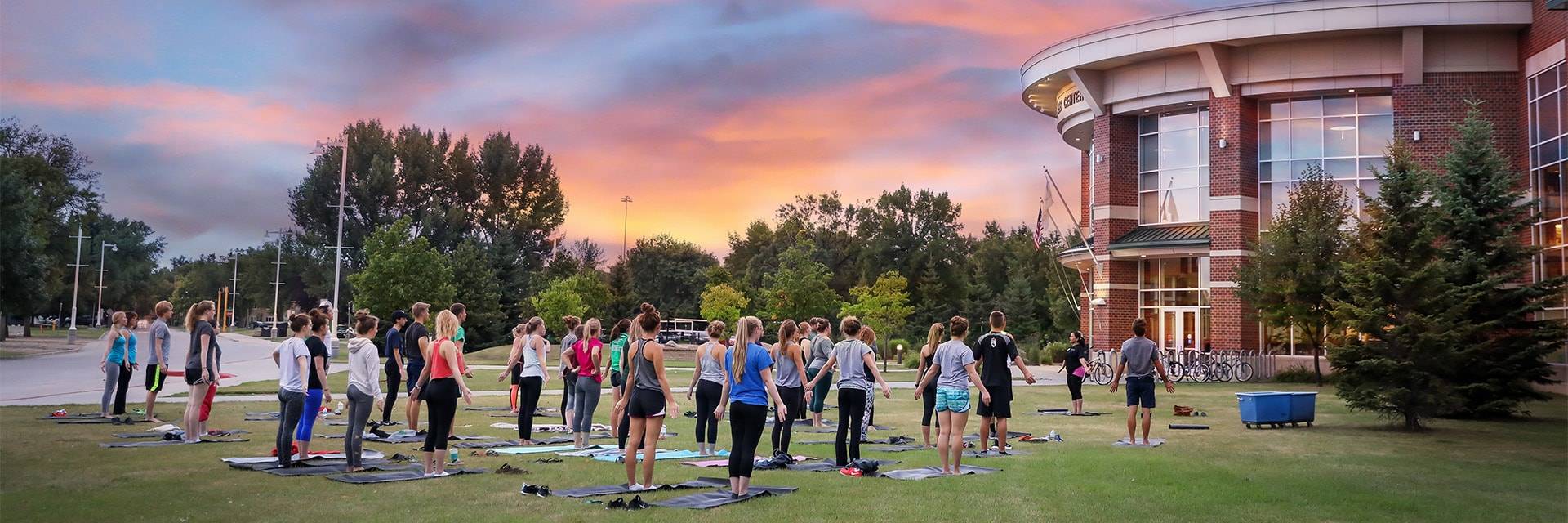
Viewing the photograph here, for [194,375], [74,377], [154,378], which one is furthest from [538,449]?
[74,377]

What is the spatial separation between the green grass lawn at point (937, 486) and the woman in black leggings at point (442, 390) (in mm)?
373

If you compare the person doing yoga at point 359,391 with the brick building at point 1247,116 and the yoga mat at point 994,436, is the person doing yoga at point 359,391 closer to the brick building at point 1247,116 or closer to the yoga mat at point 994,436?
the yoga mat at point 994,436

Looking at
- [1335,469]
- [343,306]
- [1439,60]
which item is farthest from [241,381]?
[343,306]

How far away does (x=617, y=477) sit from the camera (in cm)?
1167

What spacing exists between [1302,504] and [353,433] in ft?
32.2

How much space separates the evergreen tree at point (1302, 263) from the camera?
111 feet

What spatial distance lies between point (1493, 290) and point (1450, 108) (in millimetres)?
18352

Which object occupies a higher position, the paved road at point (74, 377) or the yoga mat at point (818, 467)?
the yoga mat at point (818, 467)

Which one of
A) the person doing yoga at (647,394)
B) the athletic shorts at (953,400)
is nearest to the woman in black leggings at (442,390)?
the person doing yoga at (647,394)

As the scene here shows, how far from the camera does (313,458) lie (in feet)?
41.2

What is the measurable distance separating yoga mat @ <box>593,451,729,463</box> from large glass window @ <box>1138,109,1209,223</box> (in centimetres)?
3243

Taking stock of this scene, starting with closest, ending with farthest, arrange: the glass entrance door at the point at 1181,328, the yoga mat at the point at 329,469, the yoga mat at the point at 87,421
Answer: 1. the yoga mat at the point at 329,469
2. the yoga mat at the point at 87,421
3. the glass entrance door at the point at 1181,328

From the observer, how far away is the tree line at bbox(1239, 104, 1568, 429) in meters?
19.1

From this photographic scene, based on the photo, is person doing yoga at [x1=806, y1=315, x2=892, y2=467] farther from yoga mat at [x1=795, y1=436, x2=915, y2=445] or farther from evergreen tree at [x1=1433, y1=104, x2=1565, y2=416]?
evergreen tree at [x1=1433, y1=104, x2=1565, y2=416]
